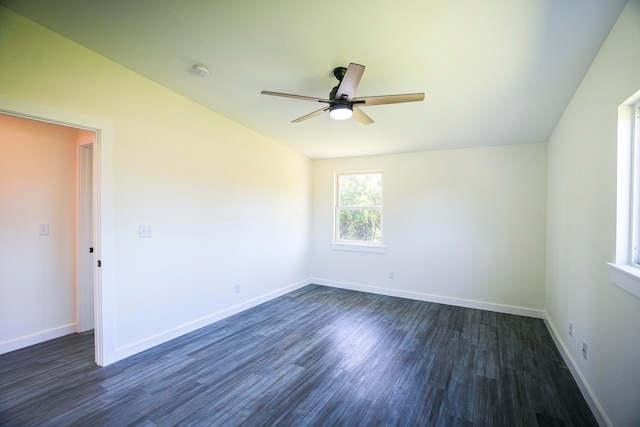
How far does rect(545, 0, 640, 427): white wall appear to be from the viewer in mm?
1506

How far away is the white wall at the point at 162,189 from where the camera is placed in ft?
7.04

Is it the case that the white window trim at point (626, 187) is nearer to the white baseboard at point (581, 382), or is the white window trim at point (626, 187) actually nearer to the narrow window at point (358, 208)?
the white baseboard at point (581, 382)

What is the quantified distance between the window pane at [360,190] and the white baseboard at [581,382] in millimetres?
2926

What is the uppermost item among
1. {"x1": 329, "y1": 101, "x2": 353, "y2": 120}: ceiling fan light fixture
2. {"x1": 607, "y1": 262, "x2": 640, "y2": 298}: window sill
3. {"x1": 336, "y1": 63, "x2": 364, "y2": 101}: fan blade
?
{"x1": 336, "y1": 63, "x2": 364, "y2": 101}: fan blade

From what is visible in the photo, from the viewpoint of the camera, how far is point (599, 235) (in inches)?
75.3

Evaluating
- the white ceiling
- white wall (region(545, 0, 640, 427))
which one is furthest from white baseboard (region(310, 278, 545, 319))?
the white ceiling

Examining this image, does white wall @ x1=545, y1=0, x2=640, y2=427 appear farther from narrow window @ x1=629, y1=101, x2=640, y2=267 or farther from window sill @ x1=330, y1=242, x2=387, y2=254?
window sill @ x1=330, y1=242, x2=387, y2=254

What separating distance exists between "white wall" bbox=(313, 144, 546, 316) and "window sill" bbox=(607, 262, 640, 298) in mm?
2449

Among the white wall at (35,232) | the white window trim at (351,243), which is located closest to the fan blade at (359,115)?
the white window trim at (351,243)

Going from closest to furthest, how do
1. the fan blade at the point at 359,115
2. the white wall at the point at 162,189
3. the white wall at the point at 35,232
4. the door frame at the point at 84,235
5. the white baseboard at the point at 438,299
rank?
the white wall at the point at 162,189
the fan blade at the point at 359,115
the white wall at the point at 35,232
the door frame at the point at 84,235
the white baseboard at the point at 438,299

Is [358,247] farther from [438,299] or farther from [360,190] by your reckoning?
[438,299]

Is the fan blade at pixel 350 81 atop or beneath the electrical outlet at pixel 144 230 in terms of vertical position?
atop

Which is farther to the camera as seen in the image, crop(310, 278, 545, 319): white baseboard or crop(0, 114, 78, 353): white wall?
crop(310, 278, 545, 319): white baseboard

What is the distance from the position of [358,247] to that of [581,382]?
3267mm
